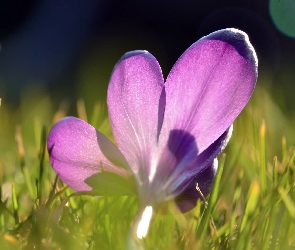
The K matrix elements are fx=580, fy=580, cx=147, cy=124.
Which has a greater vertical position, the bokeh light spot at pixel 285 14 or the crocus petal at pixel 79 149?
the crocus petal at pixel 79 149

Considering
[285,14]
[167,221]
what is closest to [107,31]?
[285,14]

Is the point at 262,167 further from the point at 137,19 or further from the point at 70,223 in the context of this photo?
the point at 137,19

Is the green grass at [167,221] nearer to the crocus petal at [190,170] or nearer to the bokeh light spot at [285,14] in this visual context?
the crocus petal at [190,170]

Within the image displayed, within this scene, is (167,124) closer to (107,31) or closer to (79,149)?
(79,149)

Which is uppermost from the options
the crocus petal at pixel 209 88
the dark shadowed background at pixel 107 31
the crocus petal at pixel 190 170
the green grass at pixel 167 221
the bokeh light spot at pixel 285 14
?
the crocus petal at pixel 209 88

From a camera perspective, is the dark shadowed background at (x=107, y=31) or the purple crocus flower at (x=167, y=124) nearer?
the purple crocus flower at (x=167, y=124)

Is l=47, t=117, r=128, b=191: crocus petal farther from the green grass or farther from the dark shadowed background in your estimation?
the dark shadowed background

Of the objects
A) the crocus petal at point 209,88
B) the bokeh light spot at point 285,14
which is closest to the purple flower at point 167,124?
the crocus petal at point 209,88

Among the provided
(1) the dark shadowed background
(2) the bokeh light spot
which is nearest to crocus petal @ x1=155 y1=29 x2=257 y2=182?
(2) the bokeh light spot
